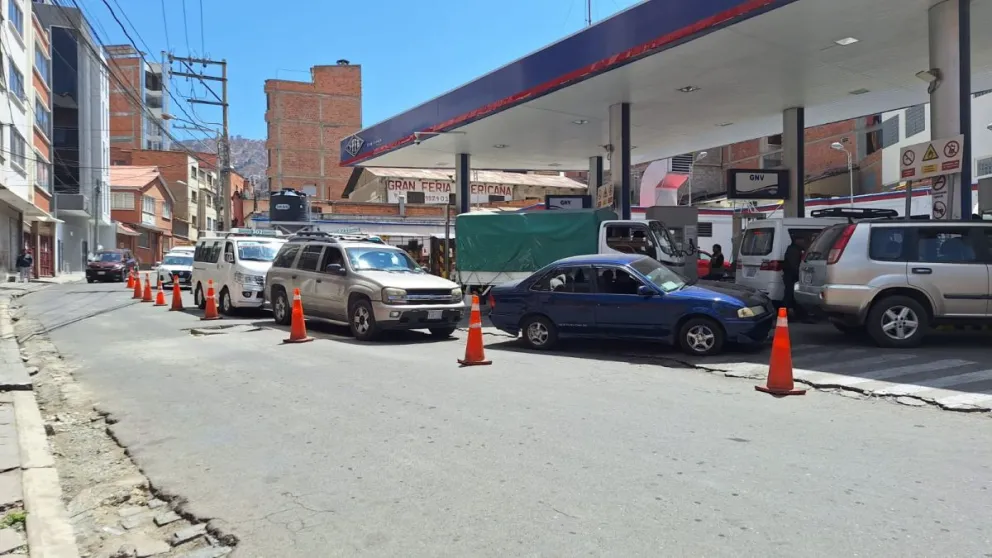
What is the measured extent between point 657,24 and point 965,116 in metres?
5.31

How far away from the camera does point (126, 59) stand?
85438 millimetres

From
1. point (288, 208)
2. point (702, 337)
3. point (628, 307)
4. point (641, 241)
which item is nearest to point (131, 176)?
point (288, 208)

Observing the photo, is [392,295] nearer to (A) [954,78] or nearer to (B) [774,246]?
(B) [774,246]

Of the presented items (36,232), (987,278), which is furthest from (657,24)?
(36,232)

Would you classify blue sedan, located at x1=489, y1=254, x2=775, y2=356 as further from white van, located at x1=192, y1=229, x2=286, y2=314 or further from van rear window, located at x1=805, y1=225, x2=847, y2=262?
white van, located at x1=192, y1=229, x2=286, y2=314

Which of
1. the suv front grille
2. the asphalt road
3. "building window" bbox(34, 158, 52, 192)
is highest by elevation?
"building window" bbox(34, 158, 52, 192)

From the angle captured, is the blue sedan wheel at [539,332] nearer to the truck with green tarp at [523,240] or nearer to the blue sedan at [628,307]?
the blue sedan at [628,307]

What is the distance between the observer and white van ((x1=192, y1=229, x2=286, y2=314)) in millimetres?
15922

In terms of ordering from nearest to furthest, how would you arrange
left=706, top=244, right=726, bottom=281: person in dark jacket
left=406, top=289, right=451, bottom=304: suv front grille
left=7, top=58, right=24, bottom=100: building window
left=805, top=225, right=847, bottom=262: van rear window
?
1. left=805, top=225, right=847, bottom=262: van rear window
2. left=406, top=289, right=451, bottom=304: suv front grille
3. left=706, top=244, right=726, bottom=281: person in dark jacket
4. left=7, top=58, right=24, bottom=100: building window

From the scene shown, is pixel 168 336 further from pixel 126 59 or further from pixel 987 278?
pixel 126 59

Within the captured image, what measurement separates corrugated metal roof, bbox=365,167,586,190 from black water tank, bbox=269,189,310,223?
16.9 m

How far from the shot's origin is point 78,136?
49.6 m

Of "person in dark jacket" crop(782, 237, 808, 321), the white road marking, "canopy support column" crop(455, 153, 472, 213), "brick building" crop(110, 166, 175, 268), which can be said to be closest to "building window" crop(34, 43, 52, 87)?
"brick building" crop(110, 166, 175, 268)

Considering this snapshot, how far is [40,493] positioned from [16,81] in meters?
35.2
